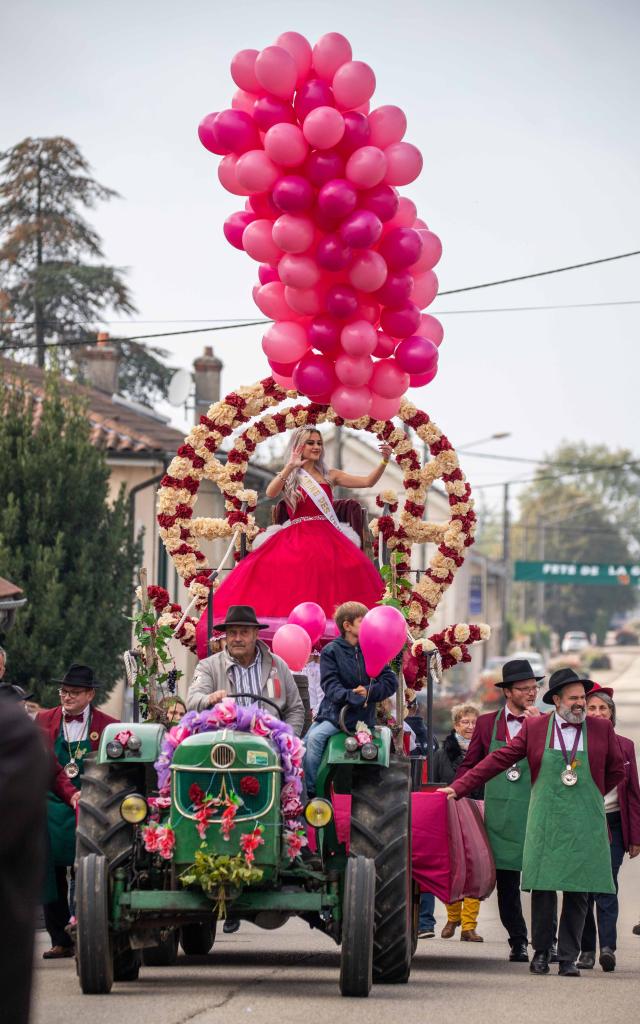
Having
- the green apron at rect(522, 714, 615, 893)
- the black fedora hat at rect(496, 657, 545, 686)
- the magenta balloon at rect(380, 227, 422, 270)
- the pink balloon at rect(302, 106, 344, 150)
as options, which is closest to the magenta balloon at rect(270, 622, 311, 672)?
the black fedora hat at rect(496, 657, 545, 686)

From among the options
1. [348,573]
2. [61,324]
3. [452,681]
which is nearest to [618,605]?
[452,681]

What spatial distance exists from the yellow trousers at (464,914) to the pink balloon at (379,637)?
3411 mm

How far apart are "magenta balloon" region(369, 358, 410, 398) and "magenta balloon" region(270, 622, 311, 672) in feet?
6.92

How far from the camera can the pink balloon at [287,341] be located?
40.8ft

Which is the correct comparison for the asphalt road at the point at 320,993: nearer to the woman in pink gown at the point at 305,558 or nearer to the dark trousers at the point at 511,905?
the dark trousers at the point at 511,905

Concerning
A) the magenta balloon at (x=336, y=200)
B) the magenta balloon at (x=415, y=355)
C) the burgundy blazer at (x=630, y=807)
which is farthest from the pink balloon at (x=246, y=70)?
the burgundy blazer at (x=630, y=807)

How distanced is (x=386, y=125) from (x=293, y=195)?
3.09ft

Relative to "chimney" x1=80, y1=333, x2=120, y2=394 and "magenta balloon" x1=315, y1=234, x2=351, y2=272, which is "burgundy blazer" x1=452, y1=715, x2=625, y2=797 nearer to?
"magenta balloon" x1=315, y1=234, x2=351, y2=272

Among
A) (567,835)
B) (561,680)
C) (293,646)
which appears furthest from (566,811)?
(293,646)

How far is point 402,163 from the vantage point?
40.3 ft

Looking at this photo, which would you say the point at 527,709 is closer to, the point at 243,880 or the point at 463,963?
the point at 463,963

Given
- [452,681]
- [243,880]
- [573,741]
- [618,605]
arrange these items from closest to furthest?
1. [243,880]
2. [573,741]
3. [452,681]
4. [618,605]

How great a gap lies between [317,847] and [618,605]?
443ft

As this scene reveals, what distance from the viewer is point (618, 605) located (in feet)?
468
